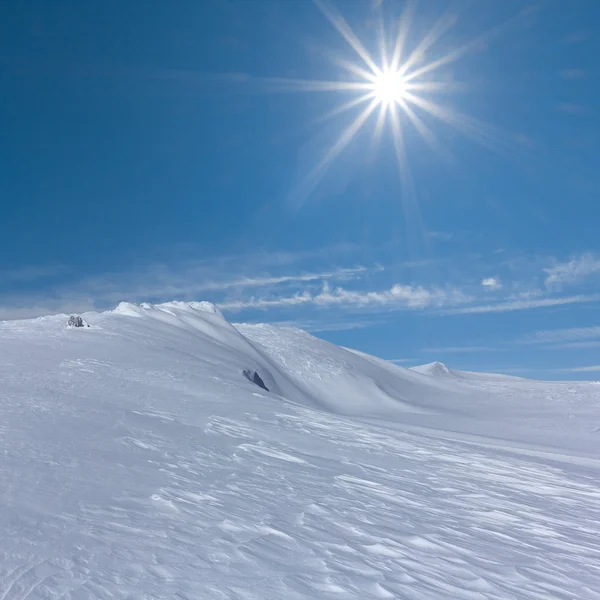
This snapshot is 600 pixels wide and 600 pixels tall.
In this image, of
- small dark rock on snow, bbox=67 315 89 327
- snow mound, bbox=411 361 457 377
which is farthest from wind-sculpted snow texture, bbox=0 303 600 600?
snow mound, bbox=411 361 457 377

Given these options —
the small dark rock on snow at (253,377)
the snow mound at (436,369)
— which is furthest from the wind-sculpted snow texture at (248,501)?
the snow mound at (436,369)

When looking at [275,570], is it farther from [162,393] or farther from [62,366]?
[62,366]

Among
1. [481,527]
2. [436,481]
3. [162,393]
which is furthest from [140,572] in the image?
[162,393]

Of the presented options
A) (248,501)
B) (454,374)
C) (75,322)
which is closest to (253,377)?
(75,322)

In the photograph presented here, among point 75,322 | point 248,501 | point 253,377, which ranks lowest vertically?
point 248,501

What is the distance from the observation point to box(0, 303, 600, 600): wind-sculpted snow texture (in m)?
4.80

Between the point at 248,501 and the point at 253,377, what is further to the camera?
the point at 253,377

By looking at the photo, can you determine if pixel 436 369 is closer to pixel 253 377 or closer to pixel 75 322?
pixel 253 377

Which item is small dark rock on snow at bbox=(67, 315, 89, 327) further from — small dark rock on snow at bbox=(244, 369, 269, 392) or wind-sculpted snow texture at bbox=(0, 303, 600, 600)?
small dark rock on snow at bbox=(244, 369, 269, 392)

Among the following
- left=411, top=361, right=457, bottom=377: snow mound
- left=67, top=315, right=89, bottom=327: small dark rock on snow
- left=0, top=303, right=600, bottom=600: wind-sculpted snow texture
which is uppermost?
left=411, top=361, right=457, bottom=377: snow mound

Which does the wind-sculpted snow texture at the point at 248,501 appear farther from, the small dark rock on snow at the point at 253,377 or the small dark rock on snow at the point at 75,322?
the small dark rock on snow at the point at 75,322

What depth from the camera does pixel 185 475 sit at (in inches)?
311

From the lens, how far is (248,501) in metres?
7.06

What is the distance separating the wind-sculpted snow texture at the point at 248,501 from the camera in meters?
4.80
